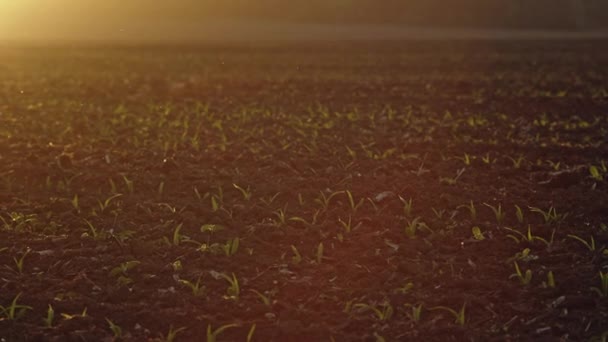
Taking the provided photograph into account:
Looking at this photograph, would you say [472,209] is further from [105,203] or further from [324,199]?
[105,203]

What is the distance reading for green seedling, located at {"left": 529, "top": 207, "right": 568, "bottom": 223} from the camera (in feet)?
19.1

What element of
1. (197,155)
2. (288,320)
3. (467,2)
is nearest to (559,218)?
(288,320)

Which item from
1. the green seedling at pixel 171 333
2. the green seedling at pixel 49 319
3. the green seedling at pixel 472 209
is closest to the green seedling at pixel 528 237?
the green seedling at pixel 472 209

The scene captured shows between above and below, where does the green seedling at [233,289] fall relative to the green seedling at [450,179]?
below

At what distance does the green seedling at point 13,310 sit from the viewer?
4.44m

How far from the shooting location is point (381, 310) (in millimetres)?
4570

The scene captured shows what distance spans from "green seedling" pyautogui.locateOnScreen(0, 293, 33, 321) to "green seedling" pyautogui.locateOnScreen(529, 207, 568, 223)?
3412mm

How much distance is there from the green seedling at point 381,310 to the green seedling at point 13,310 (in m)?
1.78

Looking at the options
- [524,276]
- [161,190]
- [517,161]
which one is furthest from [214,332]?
[517,161]

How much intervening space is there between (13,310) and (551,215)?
3.76 metres

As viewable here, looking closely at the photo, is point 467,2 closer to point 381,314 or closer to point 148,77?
point 148,77

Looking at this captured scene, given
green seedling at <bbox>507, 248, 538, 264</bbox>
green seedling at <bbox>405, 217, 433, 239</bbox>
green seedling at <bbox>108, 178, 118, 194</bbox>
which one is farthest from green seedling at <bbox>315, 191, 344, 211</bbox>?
green seedling at <bbox>108, 178, 118, 194</bbox>

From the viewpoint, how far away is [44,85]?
14.6 m

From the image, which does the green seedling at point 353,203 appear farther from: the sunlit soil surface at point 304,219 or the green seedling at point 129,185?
the green seedling at point 129,185
